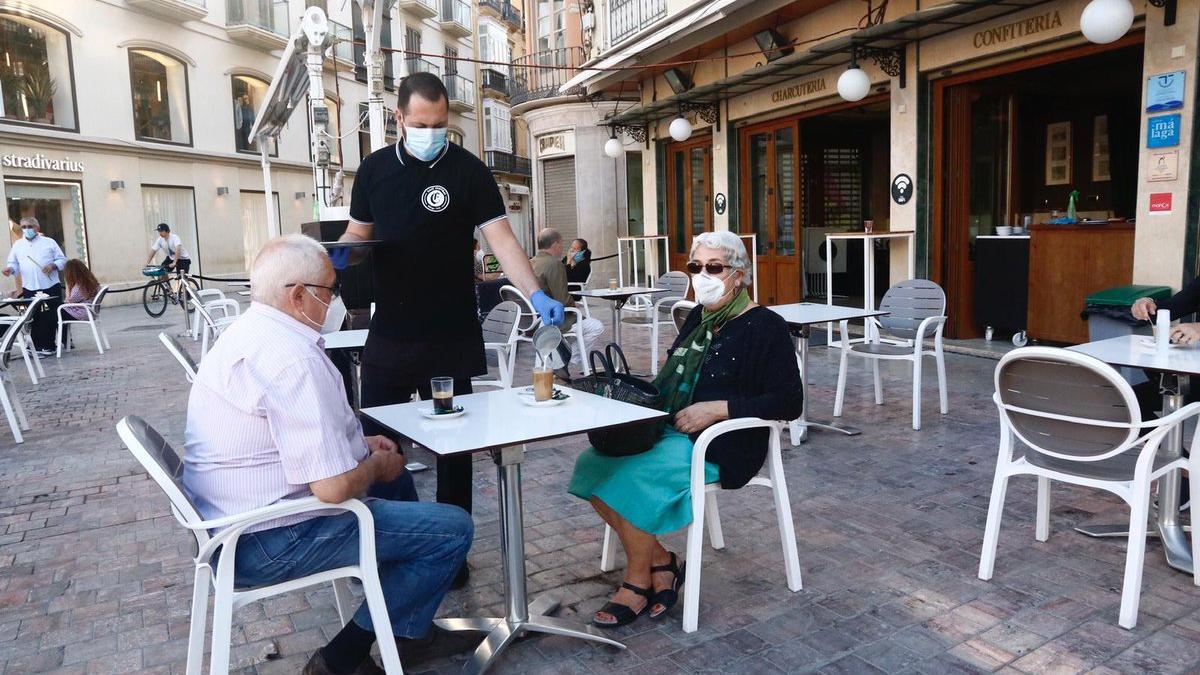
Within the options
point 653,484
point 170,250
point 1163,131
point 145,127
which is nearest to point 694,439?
point 653,484

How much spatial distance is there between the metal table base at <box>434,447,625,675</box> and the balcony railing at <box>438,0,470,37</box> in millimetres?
35412

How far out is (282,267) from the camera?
2414mm

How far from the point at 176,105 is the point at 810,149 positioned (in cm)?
1627

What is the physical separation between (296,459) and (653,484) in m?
1.31

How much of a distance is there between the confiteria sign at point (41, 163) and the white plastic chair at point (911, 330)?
17.4 m

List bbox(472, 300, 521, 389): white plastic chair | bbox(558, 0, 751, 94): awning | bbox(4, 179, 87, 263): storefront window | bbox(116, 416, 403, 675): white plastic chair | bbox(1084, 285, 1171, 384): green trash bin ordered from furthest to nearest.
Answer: bbox(4, 179, 87, 263): storefront window, bbox(558, 0, 751, 94): awning, bbox(1084, 285, 1171, 384): green trash bin, bbox(472, 300, 521, 389): white plastic chair, bbox(116, 416, 403, 675): white plastic chair

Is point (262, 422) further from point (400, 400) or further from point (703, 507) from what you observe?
point (703, 507)

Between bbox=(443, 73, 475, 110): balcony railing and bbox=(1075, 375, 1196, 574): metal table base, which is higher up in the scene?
bbox=(443, 73, 475, 110): balcony railing

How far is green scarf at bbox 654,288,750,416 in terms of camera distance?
11.1ft

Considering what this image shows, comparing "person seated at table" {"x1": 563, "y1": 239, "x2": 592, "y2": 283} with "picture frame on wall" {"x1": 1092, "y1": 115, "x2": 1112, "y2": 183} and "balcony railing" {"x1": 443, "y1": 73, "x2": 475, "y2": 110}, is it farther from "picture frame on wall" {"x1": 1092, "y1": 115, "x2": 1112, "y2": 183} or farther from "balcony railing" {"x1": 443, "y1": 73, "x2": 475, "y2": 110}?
"balcony railing" {"x1": 443, "y1": 73, "x2": 475, "y2": 110}

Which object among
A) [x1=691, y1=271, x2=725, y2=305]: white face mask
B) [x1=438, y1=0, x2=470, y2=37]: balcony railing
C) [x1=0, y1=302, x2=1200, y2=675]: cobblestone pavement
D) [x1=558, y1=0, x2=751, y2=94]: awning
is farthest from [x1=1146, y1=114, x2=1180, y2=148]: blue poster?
[x1=438, y1=0, x2=470, y2=37]: balcony railing

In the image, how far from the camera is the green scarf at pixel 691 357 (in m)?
3.38

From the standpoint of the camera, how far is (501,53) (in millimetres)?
42125

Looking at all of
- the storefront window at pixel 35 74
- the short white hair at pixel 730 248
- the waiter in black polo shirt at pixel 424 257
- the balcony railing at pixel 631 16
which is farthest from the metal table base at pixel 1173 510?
the storefront window at pixel 35 74
